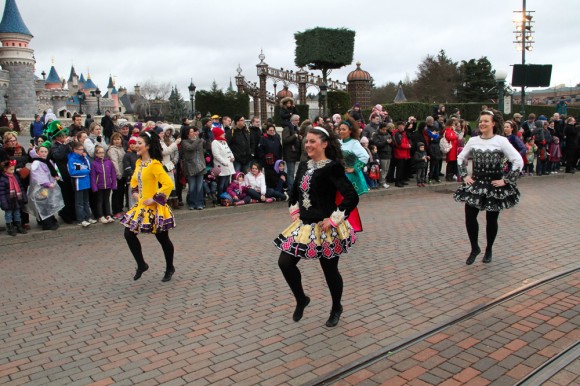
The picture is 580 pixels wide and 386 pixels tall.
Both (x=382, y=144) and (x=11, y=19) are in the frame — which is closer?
(x=382, y=144)

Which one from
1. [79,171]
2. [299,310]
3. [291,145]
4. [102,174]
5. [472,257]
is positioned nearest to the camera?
[299,310]

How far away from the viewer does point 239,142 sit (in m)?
12.4

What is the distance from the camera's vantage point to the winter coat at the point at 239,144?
40.7ft

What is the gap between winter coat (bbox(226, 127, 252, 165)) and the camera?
12398 millimetres

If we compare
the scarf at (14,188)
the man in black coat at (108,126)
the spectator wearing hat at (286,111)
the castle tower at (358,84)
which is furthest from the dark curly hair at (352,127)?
the castle tower at (358,84)

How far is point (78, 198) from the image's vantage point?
9766mm

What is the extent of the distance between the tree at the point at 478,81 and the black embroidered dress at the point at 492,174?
49.3m

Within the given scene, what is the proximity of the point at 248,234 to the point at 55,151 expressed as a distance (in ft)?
12.8

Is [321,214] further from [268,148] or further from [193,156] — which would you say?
[268,148]

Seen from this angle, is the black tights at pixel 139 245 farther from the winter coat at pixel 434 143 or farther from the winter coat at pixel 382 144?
the winter coat at pixel 434 143

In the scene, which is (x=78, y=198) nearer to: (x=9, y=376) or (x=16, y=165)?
(x=16, y=165)

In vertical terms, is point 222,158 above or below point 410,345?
above

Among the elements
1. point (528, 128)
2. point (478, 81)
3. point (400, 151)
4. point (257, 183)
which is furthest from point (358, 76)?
point (257, 183)

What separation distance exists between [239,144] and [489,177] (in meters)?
6.74
